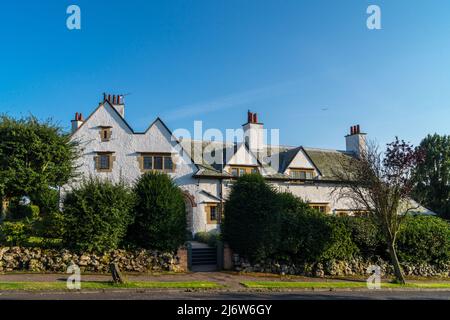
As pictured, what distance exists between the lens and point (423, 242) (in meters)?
24.0

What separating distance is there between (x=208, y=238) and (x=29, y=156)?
1220cm

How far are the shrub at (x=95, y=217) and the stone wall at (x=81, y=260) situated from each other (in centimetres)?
49

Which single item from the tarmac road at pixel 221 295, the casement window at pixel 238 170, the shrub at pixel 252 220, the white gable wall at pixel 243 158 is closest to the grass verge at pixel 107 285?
the tarmac road at pixel 221 295

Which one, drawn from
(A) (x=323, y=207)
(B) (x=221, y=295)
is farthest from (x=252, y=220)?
(A) (x=323, y=207)

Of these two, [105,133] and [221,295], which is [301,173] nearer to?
[105,133]

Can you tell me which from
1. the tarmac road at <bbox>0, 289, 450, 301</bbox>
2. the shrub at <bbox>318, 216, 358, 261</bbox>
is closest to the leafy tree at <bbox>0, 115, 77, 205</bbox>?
the tarmac road at <bbox>0, 289, 450, 301</bbox>

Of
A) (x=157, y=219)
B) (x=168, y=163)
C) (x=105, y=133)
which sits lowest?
(x=157, y=219)

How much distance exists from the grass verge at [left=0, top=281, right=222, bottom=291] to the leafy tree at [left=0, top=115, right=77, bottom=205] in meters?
8.52

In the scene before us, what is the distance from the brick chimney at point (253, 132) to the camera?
35219 mm

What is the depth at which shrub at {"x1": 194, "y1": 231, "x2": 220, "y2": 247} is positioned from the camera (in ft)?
79.3

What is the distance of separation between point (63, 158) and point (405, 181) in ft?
65.8

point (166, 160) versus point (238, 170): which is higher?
point (166, 160)

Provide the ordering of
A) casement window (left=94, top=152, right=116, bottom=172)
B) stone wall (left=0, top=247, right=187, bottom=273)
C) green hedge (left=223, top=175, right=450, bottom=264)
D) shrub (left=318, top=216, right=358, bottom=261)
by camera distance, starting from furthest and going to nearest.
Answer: casement window (left=94, top=152, right=116, bottom=172) < shrub (left=318, top=216, right=358, bottom=261) < green hedge (left=223, top=175, right=450, bottom=264) < stone wall (left=0, top=247, right=187, bottom=273)

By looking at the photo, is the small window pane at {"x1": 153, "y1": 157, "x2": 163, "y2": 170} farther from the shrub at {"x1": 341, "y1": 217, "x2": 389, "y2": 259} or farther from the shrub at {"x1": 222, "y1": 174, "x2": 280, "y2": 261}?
the shrub at {"x1": 341, "y1": 217, "x2": 389, "y2": 259}
